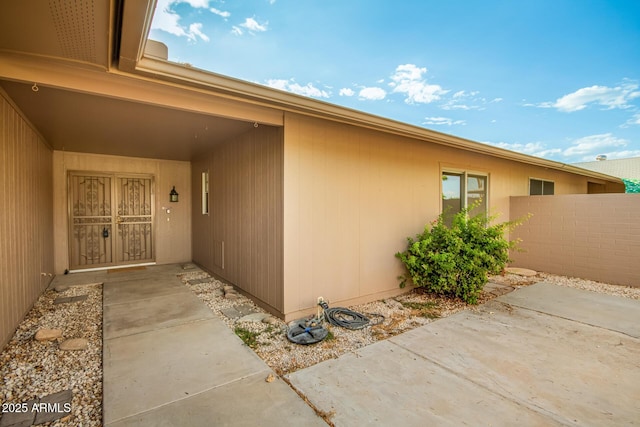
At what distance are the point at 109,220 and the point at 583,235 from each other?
31.9 ft

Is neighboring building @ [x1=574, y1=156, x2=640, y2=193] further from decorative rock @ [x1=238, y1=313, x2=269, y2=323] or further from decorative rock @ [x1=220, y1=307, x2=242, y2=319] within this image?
decorative rock @ [x1=220, y1=307, x2=242, y2=319]

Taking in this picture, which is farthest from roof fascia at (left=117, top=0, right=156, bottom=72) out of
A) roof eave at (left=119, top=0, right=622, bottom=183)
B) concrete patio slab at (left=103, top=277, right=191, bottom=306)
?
concrete patio slab at (left=103, top=277, right=191, bottom=306)

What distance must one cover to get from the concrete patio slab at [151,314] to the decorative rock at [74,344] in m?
0.19

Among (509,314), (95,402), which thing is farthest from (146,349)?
(509,314)

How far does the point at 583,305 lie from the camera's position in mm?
4004

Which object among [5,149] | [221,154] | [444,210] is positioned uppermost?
[221,154]

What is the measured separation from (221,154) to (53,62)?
10.0 ft

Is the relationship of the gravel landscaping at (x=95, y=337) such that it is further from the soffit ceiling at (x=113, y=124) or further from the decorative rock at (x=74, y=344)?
the soffit ceiling at (x=113, y=124)

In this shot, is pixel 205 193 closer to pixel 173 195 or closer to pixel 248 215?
pixel 173 195

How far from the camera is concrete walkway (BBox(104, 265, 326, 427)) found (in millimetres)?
1804

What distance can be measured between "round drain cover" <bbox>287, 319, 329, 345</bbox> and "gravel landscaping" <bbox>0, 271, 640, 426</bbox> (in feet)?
0.17

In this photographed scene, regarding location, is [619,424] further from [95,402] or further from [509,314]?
[95,402]

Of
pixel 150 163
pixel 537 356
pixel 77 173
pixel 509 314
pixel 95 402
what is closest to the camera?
pixel 95 402

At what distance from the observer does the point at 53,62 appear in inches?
86.5
